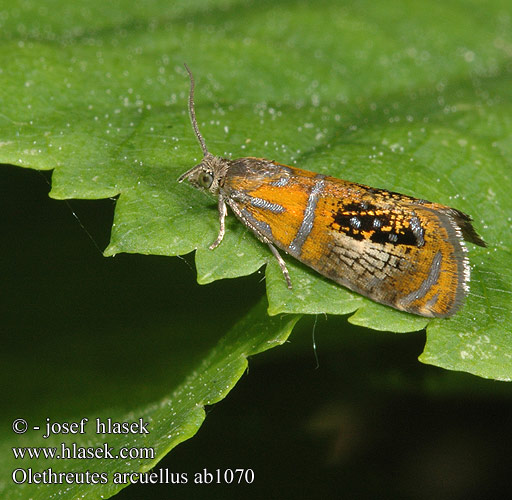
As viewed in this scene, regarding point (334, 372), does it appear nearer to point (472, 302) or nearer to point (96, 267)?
point (472, 302)

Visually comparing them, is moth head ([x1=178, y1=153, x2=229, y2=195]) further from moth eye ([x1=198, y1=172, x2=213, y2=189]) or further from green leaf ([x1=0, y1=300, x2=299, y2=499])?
green leaf ([x1=0, y1=300, x2=299, y2=499])

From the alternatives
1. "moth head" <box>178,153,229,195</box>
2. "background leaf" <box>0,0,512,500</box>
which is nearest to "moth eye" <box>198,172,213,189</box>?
"moth head" <box>178,153,229,195</box>

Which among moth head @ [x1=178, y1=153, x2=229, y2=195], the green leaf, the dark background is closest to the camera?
the green leaf

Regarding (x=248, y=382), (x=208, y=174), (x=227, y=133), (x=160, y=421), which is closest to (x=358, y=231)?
(x=208, y=174)

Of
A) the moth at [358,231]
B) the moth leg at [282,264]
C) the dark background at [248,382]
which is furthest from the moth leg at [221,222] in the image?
the dark background at [248,382]

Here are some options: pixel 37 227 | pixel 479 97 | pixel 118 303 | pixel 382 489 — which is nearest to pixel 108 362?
pixel 118 303

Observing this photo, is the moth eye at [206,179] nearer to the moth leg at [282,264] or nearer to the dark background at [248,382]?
the moth leg at [282,264]
